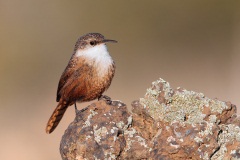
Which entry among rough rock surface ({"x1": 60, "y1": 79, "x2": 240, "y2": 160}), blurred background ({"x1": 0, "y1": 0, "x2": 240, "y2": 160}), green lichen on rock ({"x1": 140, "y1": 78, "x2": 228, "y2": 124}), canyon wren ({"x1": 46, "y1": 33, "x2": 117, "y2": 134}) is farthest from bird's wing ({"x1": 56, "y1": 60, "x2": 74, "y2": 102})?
blurred background ({"x1": 0, "y1": 0, "x2": 240, "y2": 160})

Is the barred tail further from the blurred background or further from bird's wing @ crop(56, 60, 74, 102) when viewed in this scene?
the blurred background

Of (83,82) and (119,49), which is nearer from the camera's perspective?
(83,82)

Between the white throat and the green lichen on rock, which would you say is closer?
the green lichen on rock

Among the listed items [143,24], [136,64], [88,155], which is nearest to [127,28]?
[143,24]

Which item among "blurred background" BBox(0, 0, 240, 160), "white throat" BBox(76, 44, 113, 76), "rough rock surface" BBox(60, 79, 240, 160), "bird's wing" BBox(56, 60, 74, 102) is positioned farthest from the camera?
"blurred background" BBox(0, 0, 240, 160)

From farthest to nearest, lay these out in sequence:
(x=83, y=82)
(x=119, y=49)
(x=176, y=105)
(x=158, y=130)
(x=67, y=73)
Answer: (x=119, y=49) < (x=67, y=73) < (x=83, y=82) < (x=176, y=105) < (x=158, y=130)

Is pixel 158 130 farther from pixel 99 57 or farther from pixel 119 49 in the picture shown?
pixel 119 49

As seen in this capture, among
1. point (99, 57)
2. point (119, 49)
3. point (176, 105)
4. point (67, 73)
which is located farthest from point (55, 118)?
point (119, 49)
